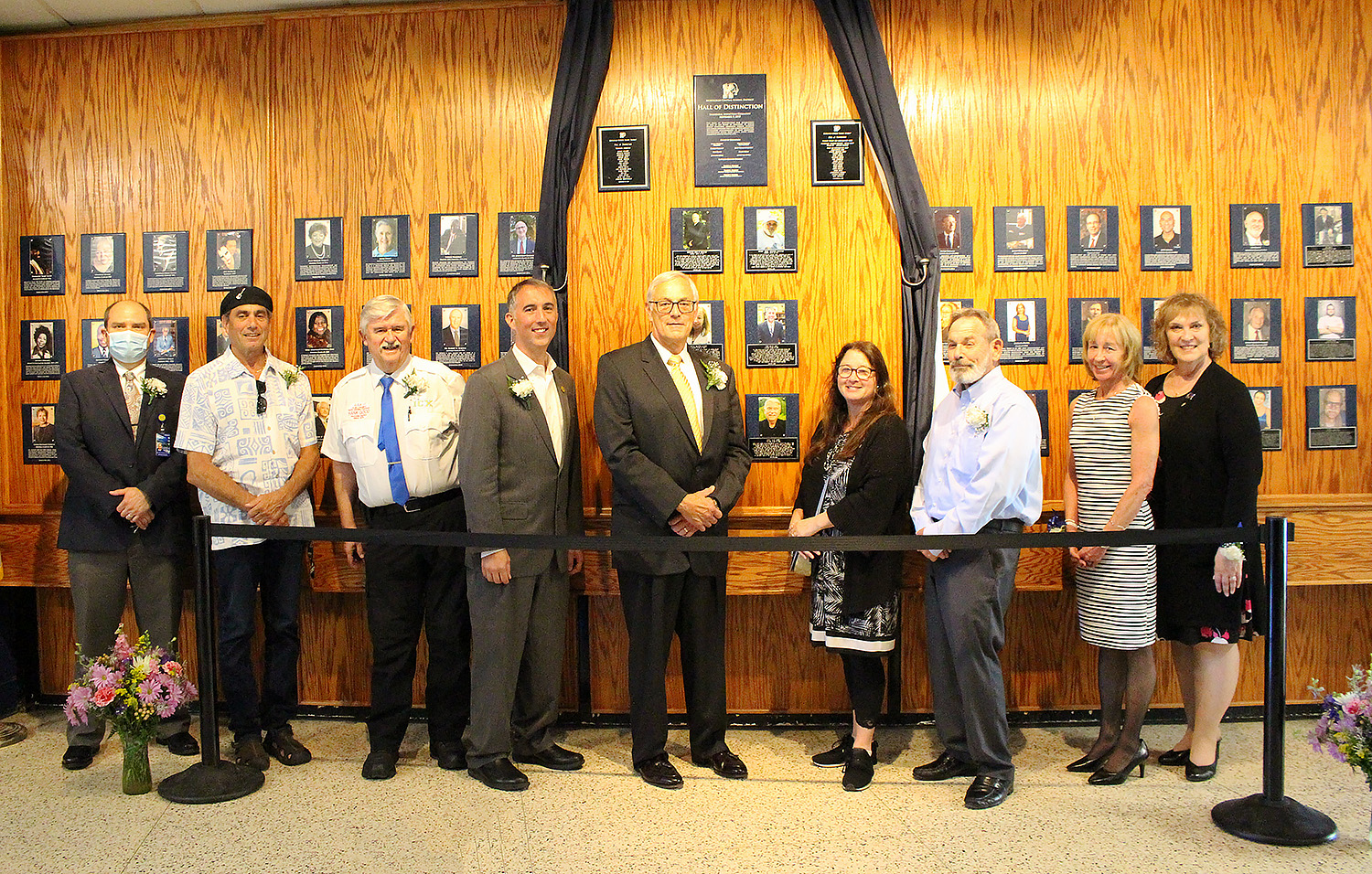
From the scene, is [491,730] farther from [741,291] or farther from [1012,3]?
[1012,3]

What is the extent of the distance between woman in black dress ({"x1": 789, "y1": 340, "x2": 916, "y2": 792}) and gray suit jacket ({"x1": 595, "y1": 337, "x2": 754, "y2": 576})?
36 cm

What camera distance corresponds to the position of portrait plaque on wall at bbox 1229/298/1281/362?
4102mm

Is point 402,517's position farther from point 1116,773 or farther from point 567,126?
point 1116,773

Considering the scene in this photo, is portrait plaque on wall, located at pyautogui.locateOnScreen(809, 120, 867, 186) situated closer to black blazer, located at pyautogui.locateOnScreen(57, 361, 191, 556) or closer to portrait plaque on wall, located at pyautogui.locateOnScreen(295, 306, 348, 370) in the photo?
portrait plaque on wall, located at pyautogui.locateOnScreen(295, 306, 348, 370)

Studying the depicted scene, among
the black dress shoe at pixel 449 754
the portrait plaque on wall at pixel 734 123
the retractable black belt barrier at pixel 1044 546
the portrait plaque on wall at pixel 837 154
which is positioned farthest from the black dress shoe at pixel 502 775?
the portrait plaque on wall at pixel 837 154

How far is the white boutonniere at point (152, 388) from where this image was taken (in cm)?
384

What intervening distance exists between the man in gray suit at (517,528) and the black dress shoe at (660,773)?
1.00 ft

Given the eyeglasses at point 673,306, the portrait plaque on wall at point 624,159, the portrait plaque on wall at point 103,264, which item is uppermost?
the portrait plaque on wall at point 624,159

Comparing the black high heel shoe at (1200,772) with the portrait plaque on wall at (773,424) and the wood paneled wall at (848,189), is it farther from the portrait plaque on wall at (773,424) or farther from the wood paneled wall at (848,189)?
the portrait plaque on wall at (773,424)

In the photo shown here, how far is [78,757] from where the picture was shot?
369cm

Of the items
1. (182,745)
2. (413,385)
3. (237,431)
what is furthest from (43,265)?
(182,745)

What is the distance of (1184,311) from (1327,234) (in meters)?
1.28

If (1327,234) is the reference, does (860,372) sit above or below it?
below

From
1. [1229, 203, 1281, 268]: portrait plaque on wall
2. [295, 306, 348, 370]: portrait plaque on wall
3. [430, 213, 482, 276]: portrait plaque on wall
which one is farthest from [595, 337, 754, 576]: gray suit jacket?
[1229, 203, 1281, 268]: portrait plaque on wall
